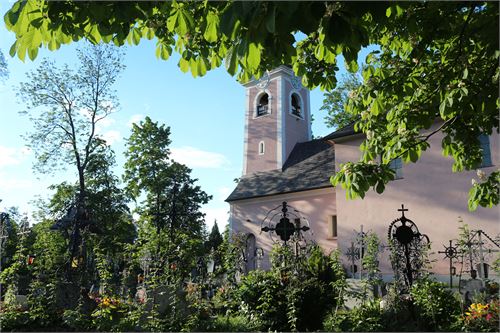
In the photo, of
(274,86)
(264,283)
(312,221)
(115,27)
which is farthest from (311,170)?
(115,27)

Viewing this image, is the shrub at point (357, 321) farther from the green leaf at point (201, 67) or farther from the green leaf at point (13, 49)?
the green leaf at point (13, 49)

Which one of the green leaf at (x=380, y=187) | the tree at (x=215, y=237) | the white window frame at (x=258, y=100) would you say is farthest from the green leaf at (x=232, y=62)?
the tree at (x=215, y=237)

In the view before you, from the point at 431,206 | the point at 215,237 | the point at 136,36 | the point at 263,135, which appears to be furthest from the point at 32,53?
the point at 215,237

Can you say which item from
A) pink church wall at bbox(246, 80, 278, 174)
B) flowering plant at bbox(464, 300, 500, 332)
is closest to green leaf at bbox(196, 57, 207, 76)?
flowering plant at bbox(464, 300, 500, 332)

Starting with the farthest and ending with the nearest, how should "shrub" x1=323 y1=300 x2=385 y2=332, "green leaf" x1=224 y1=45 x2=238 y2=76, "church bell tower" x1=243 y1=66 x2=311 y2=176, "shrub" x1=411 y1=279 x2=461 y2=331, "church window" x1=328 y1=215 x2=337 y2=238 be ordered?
"church bell tower" x1=243 y1=66 x2=311 y2=176
"church window" x1=328 y1=215 x2=337 y2=238
"shrub" x1=411 y1=279 x2=461 y2=331
"shrub" x1=323 y1=300 x2=385 y2=332
"green leaf" x1=224 y1=45 x2=238 y2=76

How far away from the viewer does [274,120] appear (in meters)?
27.0

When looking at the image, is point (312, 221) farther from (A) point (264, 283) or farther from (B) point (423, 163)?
(A) point (264, 283)

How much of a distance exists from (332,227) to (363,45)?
1914 cm

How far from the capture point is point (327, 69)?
4.78 m

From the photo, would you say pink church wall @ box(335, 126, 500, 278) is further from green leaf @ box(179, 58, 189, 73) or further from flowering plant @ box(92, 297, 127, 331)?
green leaf @ box(179, 58, 189, 73)

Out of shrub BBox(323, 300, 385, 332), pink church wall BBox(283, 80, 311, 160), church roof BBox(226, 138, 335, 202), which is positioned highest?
pink church wall BBox(283, 80, 311, 160)

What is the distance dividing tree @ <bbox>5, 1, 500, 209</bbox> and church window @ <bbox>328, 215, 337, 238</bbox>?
16.2 m

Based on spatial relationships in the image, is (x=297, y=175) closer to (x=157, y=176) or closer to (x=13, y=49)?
(x=157, y=176)

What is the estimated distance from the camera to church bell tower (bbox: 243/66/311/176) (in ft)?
87.3
